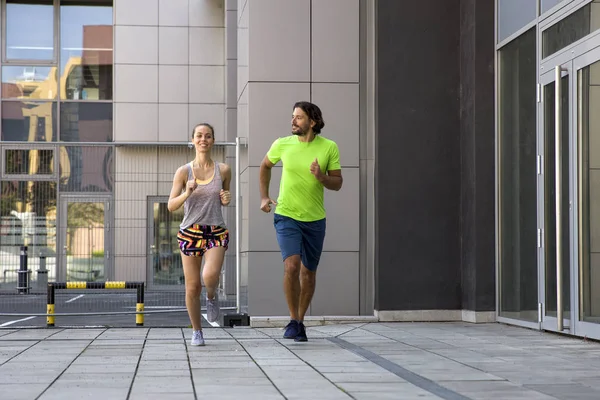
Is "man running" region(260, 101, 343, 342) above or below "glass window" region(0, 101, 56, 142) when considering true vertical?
below

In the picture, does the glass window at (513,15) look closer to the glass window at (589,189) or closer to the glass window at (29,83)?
the glass window at (589,189)

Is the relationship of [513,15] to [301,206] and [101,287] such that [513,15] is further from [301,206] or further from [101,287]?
[101,287]

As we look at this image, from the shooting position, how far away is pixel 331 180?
26.3ft

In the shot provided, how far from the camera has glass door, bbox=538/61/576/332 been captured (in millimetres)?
8867

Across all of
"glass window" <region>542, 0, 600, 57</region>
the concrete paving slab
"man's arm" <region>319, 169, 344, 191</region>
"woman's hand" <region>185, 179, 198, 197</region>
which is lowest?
the concrete paving slab

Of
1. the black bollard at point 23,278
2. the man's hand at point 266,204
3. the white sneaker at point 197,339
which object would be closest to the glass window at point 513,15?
the man's hand at point 266,204

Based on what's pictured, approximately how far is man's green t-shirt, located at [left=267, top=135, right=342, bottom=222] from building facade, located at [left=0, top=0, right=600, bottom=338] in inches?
85.4

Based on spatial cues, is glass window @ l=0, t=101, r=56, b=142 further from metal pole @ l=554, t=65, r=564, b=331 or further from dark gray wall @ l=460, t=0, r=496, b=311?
metal pole @ l=554, t=65, r=564, b=331

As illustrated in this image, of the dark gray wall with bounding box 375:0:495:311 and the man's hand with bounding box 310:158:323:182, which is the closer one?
the man's hand with bounding box 310:158:323:182

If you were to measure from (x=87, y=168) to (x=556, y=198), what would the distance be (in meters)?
6.35

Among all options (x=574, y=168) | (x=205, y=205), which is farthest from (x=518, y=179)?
(x=205, y=205)

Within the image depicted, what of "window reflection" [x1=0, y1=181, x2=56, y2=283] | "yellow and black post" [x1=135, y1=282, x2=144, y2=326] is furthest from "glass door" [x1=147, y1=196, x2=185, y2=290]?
"window reflection" [x1=0, y1=181, x2=56, y2=283]

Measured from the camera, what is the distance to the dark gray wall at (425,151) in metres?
10.6

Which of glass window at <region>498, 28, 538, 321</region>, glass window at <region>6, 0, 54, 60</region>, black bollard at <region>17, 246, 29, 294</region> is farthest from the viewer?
glass window at <region>6, 0, 54, 60</region>
